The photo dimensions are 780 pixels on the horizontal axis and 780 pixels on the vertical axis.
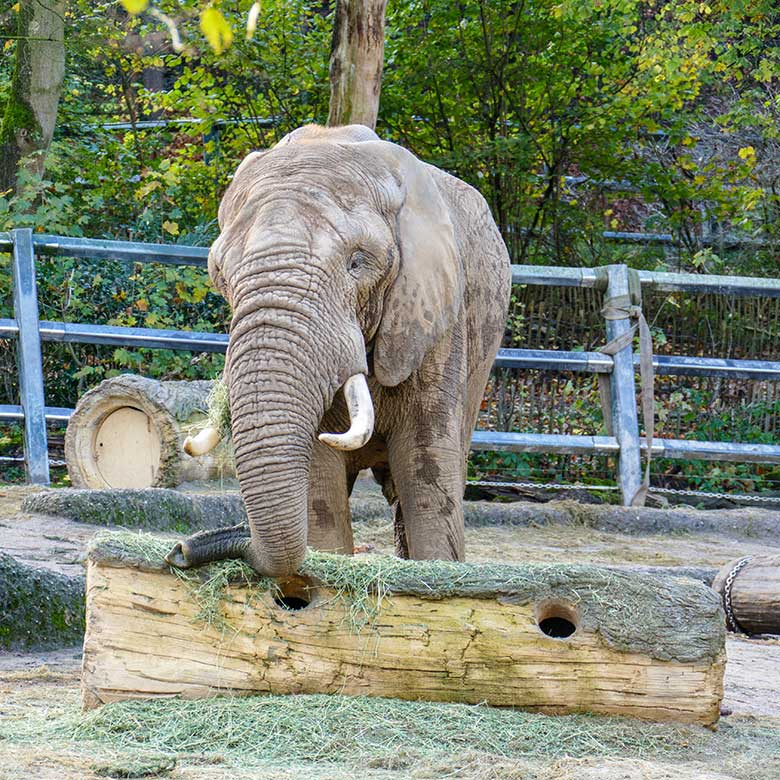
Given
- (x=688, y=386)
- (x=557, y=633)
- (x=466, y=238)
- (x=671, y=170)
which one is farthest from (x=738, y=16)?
(x=557, y=633)

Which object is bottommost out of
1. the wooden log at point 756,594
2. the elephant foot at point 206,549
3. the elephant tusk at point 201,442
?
the wooden log at point 756,594

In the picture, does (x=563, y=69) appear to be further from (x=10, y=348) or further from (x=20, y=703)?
(x=20, y=703)

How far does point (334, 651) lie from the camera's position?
4836 millimetres

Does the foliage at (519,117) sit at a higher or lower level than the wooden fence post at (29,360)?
higher

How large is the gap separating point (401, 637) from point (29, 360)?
21.1ft

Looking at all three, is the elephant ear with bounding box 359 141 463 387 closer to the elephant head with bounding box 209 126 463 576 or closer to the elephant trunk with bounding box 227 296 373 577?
the elephant head with bounding box 209 126 463 576

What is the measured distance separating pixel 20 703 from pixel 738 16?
11.9 metres

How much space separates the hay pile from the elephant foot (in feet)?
0.11

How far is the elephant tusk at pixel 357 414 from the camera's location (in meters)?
5.10

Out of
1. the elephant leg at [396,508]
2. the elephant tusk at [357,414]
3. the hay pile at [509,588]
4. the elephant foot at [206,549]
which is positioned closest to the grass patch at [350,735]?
the hay pile at [509,588]

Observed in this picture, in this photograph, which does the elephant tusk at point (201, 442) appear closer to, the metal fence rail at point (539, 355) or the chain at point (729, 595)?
the chain at point (729, 595)

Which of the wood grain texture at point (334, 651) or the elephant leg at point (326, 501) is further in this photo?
the elephant leg at point (326, 501)

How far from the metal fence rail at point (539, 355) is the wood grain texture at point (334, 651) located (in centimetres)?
584

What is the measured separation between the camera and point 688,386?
12.5 metres
